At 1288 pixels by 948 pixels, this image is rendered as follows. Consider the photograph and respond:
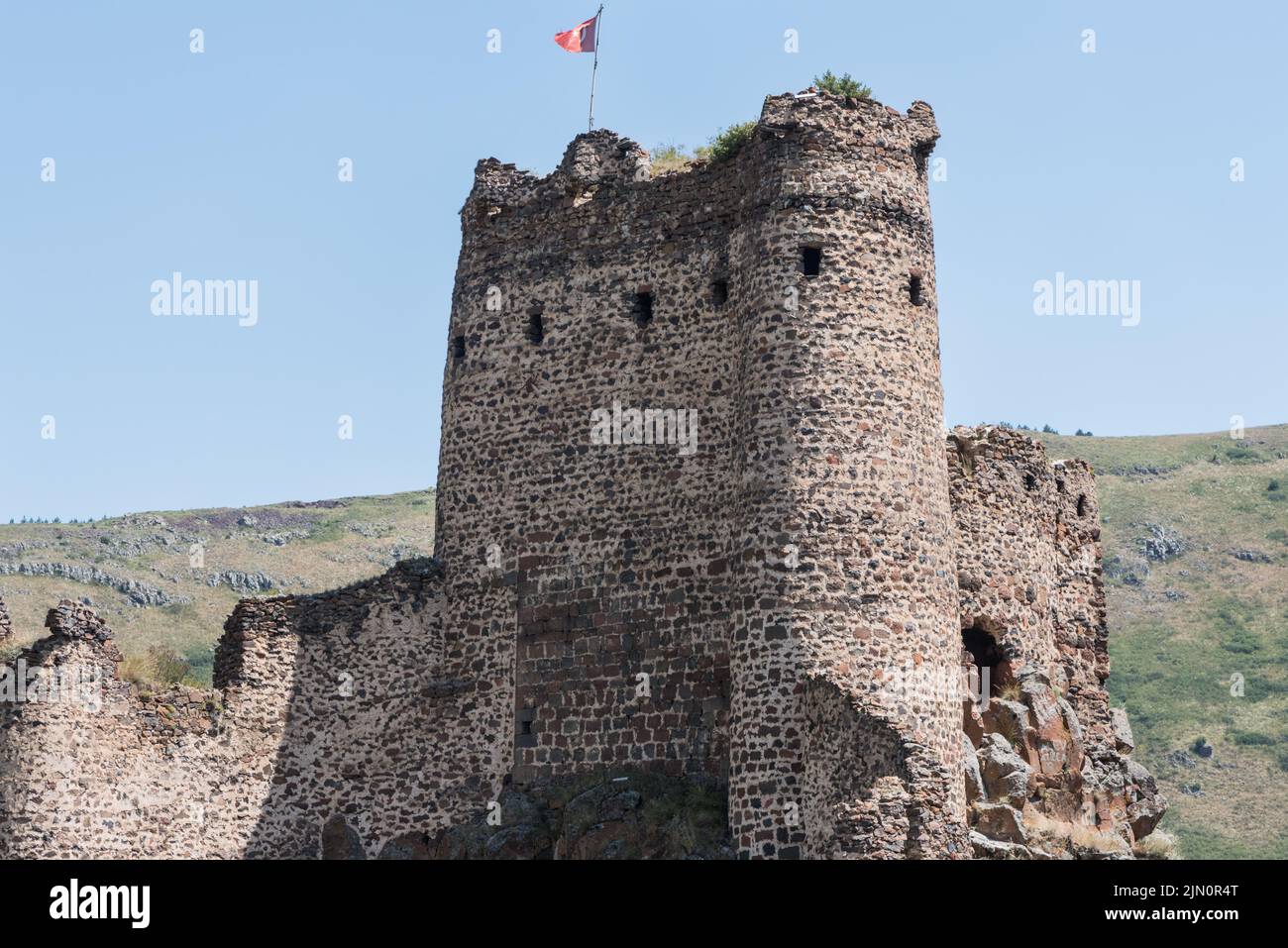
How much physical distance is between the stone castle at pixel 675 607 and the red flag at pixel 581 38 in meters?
2.00

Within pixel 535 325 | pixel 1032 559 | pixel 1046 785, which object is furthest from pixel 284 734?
pixel 1032 559

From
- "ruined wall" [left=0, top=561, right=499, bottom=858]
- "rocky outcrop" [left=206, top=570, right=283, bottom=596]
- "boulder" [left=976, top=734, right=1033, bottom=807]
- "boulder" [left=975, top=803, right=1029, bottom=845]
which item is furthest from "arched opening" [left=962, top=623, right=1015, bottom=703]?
"rocky outcrop" [left=206, top=570, right=283, bottom=596]

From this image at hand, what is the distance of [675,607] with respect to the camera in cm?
3253

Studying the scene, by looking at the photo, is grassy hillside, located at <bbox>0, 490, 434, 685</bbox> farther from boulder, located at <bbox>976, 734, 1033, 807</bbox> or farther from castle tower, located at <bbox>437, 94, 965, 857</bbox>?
boulder, located at <bbox>976, 734, 1033, 807</bbox>

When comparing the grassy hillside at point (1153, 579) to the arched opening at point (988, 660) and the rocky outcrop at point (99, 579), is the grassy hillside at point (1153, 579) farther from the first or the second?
the arched opening at point (988, 660)

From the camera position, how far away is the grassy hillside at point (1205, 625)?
189 feet

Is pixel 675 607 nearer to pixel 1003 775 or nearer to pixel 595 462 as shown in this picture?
pixel 595 462

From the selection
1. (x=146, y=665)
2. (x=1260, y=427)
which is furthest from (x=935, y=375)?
(x=1260, y=427)

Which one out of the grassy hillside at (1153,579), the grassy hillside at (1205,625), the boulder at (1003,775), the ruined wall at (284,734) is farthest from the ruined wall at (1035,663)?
the grassy hillside at (1153,579)

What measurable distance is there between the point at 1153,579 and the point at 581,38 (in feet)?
127

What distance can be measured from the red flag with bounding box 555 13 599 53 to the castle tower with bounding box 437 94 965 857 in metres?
1.93

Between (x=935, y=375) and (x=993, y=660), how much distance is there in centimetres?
489

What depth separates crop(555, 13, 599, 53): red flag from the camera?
120 ft

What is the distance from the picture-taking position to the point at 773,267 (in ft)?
104
